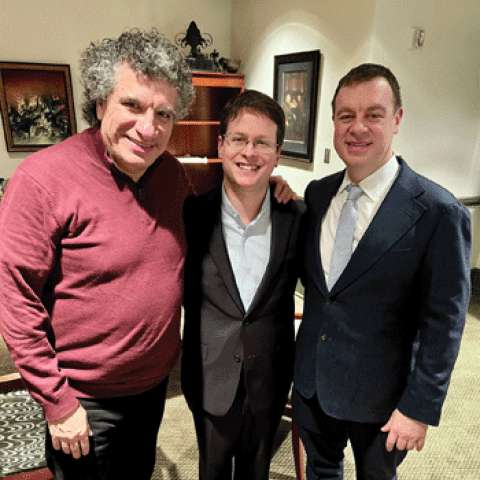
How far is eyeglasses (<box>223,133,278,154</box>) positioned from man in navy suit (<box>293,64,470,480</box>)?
0.72 ft

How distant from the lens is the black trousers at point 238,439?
1.23 metres

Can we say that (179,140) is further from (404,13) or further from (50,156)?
(50,156)

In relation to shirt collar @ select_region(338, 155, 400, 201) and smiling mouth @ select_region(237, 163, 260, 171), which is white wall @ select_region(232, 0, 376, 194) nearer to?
shirt collar @ select_region(338, 155, 400, 201)

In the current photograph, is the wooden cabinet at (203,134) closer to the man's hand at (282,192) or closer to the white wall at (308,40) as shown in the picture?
the white wall at (308,40)

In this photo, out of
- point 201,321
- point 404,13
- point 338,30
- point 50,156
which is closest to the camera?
point 50,156

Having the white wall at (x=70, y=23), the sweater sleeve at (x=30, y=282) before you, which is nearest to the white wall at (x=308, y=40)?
the white wall at (x=70, y=23)

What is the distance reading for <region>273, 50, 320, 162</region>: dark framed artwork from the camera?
334 centimetres

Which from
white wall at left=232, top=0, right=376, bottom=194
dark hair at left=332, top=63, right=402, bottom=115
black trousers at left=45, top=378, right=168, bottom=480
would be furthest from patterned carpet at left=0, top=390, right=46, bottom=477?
white wall at left=232, top=0, right=376, bottom=194

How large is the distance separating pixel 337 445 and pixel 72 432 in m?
0.83

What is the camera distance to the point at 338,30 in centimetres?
304

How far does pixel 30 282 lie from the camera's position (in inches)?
37.7

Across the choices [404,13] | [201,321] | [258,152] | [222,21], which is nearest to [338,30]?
[404,13]

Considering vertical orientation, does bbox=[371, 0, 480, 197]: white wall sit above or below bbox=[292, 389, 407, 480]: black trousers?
above

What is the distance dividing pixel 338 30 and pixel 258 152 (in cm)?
241
